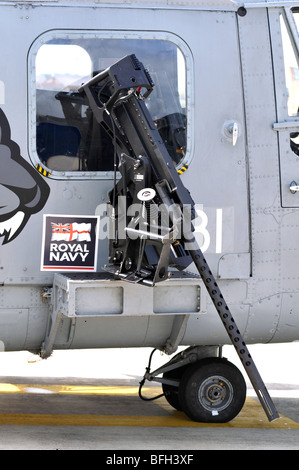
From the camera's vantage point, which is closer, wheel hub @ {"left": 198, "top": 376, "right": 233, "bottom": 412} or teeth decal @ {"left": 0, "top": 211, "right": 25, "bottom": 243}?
teeth decal @ {"left": 0, "top": 211, "right": 25, "bottom": 243}

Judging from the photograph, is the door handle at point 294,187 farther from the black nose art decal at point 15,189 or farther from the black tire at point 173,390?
the black nose art decal at point 15,189

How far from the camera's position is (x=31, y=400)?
24.0ft

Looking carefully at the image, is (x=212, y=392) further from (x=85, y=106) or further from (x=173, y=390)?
(x=85, y=106)

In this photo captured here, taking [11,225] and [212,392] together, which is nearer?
[11,225]

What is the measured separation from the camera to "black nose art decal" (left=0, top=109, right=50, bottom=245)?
592cm

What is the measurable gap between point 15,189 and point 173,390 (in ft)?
7.16

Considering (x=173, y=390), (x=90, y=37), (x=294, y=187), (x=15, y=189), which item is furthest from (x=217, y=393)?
(x=90, y=37)

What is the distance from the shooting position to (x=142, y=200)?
222 inches

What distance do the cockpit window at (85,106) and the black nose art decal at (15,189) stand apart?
0.16m

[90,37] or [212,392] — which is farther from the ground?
[90,37]

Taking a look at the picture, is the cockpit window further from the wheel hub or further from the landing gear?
the wheel hub

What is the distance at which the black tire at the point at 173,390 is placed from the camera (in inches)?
268

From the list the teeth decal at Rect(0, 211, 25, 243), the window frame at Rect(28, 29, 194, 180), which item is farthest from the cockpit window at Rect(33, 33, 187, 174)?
the teeth decal at Rect(0, 211, 25, 243)

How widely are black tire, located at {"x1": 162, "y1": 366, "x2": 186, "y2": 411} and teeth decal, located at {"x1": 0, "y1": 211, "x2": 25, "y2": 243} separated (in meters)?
1.88
